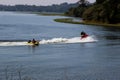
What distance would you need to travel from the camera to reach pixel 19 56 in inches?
2019

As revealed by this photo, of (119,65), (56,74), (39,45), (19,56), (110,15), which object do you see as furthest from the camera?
(110,15)

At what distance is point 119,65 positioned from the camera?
4406 centimetres

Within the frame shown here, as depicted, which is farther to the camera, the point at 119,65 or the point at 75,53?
the point at 75,53

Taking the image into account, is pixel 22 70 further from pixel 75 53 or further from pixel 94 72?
pixel 75 53

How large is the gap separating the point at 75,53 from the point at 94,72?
16.6m

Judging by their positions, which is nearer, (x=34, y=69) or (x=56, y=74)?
(x=56, y=74)

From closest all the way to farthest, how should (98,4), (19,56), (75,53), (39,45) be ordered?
(19,56) → (75,53) → (39,45) → (98,4)

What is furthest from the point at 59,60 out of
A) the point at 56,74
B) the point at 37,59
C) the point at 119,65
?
the point at 56,74

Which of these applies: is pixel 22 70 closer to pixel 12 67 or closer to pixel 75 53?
pixel 12 67

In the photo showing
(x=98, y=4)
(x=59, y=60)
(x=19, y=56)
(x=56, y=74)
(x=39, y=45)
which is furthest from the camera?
(x=98, y=4)

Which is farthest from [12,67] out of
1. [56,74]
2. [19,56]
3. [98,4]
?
[98,4]

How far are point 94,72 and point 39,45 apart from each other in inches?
1064

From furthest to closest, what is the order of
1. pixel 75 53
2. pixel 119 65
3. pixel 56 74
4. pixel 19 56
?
pixel 75 53 → pixel 19 56 → pixel 119 65 → pixel 56 74

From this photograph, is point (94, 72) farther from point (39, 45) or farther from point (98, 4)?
point (98, 4)
